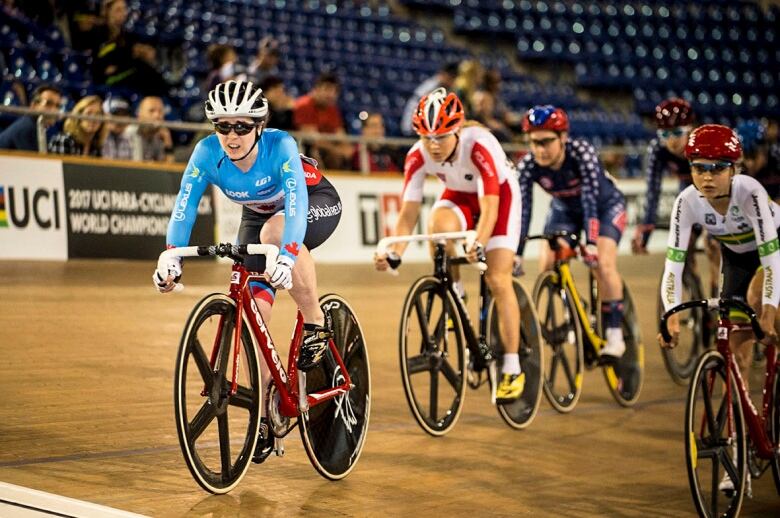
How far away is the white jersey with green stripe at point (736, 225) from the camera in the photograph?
5.30 m

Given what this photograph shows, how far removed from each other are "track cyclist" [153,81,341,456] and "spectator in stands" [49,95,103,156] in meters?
4.54

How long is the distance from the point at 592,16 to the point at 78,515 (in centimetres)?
1839

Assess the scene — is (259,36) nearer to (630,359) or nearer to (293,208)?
(630,359)

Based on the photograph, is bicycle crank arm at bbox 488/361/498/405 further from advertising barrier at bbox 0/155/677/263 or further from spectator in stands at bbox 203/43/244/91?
spectator in stands at bbox 203/43/244/91

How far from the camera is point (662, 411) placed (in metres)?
7.48

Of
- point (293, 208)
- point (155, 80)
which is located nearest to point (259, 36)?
point (155, 80)

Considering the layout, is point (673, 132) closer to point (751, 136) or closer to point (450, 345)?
point (751, 136)

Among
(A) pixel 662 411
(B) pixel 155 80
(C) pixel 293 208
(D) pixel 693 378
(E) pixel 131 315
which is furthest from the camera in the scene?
(B) pixel 155 80

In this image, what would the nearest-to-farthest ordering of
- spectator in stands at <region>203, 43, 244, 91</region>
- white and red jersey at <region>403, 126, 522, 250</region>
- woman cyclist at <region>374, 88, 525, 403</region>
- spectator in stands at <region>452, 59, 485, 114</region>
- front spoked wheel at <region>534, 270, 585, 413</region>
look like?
woman cyclist at <region>374, 88, 525, 403</region>
white and red jersey at <region>403, 126, 522, 250</region>
front spoked wheel at <region>534, 270, 585, 413</region>
spectator in stands at <region>203, 43, 244, 91</region>
spectator in stands at <region>452, 59, 485, 114</region>

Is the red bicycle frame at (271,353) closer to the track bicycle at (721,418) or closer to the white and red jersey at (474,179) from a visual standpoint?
the track bicycle at (721,418)

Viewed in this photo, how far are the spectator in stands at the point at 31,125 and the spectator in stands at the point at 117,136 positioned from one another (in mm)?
525

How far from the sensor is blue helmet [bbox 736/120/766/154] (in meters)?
8.19

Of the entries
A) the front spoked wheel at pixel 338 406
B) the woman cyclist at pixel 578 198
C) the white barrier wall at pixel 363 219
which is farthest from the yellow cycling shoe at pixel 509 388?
the white barrier wall at pixel 363 219

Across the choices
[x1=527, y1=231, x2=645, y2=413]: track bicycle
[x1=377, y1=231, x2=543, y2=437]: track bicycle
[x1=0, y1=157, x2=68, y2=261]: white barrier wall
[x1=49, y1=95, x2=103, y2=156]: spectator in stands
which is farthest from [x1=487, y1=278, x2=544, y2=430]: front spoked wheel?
[x1=49, y1=95, x2=103, y2=156]: spectator in stands
